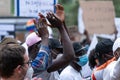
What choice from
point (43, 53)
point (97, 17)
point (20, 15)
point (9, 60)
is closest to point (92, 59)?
point (20, 15)

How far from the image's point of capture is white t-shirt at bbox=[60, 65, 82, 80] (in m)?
6.41

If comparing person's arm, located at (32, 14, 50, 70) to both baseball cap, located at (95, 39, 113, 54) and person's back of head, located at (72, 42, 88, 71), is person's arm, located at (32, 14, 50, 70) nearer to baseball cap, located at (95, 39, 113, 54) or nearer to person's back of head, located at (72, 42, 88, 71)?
person's back of head, located at (72, 42, 88, 71)

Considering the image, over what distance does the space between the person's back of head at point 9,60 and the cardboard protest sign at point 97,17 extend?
25.5ft

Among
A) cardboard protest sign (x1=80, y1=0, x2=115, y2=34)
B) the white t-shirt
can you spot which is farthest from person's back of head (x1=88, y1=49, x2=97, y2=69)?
cardboard protest sign (x1=80, y1=0, x2=115, y2=34)

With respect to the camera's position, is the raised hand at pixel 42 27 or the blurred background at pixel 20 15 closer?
the raised hand at pixel 42 27

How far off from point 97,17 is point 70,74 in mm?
6008

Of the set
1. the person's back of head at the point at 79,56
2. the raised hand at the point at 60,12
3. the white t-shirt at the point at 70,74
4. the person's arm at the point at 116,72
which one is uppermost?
the raised hand at the point at 60,12

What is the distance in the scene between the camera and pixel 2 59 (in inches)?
169

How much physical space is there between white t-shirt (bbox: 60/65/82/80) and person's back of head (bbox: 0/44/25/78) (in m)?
2.09

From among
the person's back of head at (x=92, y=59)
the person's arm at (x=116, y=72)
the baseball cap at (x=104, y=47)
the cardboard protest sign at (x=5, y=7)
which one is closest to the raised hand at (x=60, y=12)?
the person's arm at (x=116, y=72)

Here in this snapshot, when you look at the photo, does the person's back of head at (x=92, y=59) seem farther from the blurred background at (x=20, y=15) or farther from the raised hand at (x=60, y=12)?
the raised hand at (x=60, y=12)

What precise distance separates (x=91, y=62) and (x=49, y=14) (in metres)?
2.44

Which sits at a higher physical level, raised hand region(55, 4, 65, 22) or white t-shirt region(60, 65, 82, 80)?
raised hand region(55, 4, 65, 22)

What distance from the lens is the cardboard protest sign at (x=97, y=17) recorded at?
1220cm
